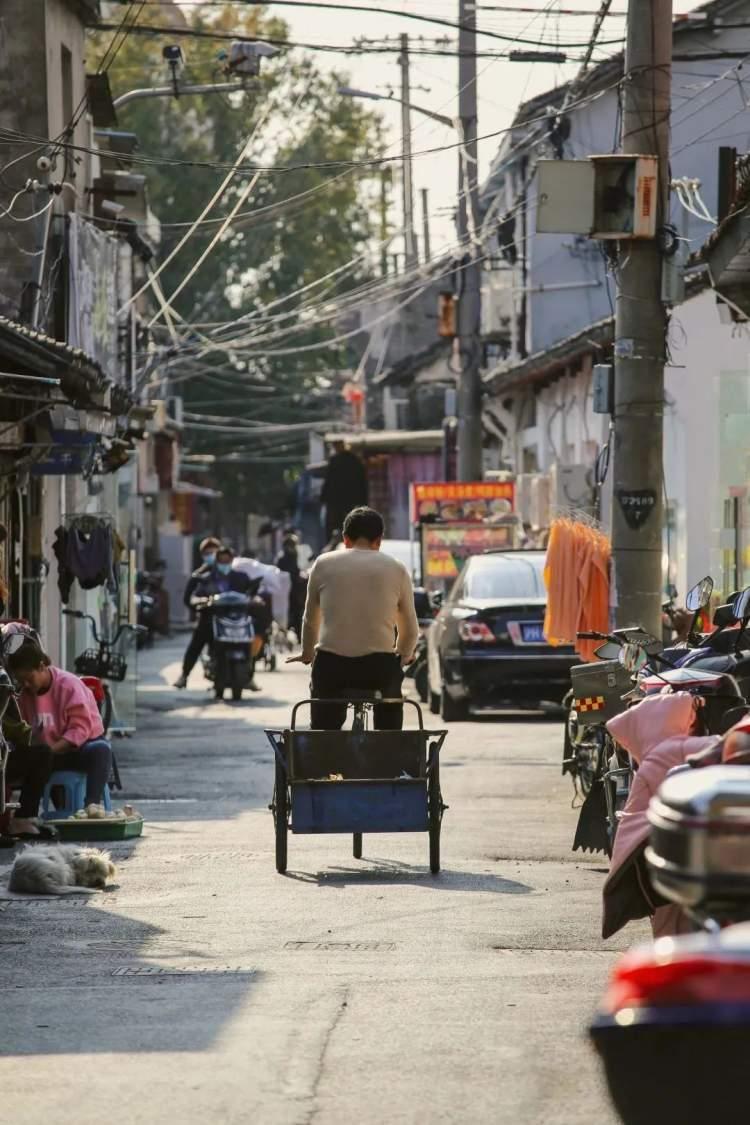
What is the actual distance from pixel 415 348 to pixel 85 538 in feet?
171

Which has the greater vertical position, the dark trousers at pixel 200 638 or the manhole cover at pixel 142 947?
the manhole cover at pixel 142 947

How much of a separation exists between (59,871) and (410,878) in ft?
5.91

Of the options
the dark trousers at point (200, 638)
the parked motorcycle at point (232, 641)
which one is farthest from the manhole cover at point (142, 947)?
the dark trousers at point (200, 638)

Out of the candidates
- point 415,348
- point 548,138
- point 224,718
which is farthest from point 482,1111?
point 415,348

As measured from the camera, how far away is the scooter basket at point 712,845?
15.8 feet

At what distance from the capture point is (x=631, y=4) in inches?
635

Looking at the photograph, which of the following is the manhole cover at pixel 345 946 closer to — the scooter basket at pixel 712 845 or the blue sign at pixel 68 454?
the scooter basket at pixel 712 845

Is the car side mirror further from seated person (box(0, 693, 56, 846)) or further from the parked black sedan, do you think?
the parked black sedan

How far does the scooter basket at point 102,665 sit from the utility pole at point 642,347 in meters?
6.37

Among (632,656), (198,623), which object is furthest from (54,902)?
(198,623)

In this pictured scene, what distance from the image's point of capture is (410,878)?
12.1 metres

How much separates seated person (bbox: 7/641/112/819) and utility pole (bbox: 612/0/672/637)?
3866mm

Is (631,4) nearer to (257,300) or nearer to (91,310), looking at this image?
(91,310)

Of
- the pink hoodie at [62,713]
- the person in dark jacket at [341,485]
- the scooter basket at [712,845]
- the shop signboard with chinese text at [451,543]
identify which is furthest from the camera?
the person in dark jacket at [341,485]
